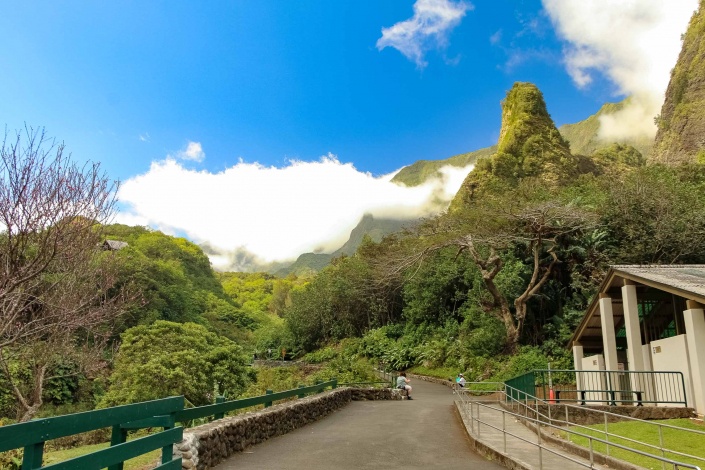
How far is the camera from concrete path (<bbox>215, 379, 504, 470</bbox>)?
951 centimetres

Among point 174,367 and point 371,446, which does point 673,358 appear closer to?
point 371,446

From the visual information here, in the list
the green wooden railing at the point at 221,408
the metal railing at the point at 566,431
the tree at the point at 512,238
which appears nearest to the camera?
the metal railing at the point at 566,431

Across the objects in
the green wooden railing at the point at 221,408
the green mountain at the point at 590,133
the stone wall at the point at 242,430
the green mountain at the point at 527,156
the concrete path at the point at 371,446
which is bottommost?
the concrete path at the point at 371,446

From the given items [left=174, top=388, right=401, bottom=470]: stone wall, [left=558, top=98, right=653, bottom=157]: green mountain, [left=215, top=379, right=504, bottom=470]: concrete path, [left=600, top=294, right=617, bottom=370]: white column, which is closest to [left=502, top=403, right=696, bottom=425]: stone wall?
[left=600, top=294, right=617, bottom=370]: white column

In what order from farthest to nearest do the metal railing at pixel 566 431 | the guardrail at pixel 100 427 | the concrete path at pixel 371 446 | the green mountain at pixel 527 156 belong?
1. the green mountain at pixel 527 156
2. the concrete path at pixel 371 446
3. the metal railing at pixel 566 431
4. the guardrail at pixel 100 427

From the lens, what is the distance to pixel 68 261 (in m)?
13.0

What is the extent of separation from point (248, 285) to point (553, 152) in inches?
4543

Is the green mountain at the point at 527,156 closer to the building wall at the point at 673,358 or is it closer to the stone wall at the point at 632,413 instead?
the building wall at the point at 673,358

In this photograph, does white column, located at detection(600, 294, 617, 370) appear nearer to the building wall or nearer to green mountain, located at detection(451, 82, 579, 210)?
the building wall

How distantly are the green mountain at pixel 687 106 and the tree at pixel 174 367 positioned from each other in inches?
2054

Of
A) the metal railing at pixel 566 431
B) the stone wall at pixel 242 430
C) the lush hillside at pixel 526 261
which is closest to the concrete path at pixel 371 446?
the stone wall at pixel 242 430

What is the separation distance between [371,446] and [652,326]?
11.7 meters

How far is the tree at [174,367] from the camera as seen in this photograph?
23.9 m

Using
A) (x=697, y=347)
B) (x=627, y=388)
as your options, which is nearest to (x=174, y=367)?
(x=627, y=388)
